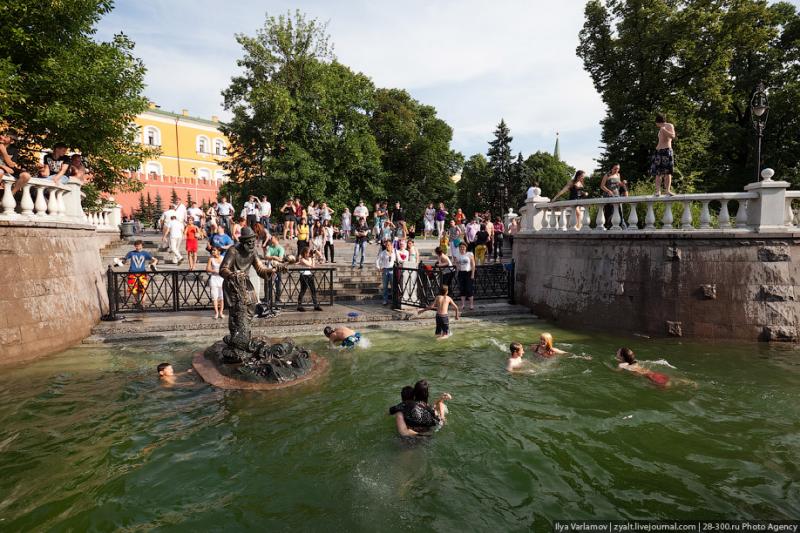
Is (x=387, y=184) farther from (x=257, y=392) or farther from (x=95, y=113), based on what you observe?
(x=257, y=392)

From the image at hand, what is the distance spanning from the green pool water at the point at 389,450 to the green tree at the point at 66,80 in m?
8.12

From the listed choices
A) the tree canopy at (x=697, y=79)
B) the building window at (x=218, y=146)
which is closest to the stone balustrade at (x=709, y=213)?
the tree canopy at (x=697, y=79)

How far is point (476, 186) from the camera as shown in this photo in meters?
51.0

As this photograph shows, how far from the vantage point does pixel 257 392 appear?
7.30 metres

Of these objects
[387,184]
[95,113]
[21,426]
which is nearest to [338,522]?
[21,426]

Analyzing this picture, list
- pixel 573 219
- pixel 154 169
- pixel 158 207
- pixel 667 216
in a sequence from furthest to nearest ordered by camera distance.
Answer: pixel 154 169
pixel 158 207
pixel 573 219
pixel 667 216

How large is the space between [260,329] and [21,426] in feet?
17.6

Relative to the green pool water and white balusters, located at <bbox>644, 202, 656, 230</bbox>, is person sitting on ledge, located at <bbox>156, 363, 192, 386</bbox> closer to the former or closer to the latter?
the green pool water

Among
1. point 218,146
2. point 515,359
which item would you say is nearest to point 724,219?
point 515,359

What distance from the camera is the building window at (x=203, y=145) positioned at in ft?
199

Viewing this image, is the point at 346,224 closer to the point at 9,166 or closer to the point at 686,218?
the point at 9,166

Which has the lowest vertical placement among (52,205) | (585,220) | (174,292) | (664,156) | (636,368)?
(636,368)

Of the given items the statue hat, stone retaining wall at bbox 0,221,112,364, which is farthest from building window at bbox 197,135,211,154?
A: the statue hat

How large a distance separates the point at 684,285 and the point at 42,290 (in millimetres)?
14331
